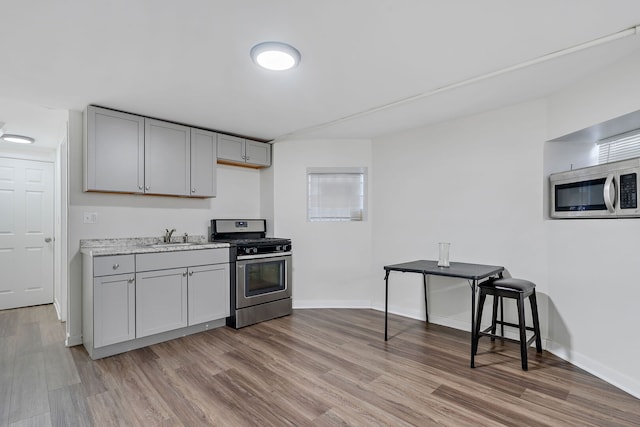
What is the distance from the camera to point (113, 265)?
291cm

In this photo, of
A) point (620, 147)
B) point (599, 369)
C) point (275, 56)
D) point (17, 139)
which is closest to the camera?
point (275, 56)

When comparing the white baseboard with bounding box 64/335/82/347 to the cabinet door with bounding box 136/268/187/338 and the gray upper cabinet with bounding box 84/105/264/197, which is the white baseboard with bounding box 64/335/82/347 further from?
→ the gray upper cabinet with bounding box 84/105/264/197

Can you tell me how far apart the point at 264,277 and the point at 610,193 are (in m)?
3.33

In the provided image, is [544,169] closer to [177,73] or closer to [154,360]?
[177,73]

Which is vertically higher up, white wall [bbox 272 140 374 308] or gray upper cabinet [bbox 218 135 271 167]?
gray upper cabinet [bbox 218 135 271 167]

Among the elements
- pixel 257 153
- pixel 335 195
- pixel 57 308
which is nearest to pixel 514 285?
pixel 335 195

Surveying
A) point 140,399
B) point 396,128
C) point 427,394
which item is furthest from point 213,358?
point 396,128

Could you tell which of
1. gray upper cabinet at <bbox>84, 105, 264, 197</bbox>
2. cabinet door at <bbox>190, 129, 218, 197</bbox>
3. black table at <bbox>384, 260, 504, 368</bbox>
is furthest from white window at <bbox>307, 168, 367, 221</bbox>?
black table at <bbox>384, 260, 504, 368</bbox>

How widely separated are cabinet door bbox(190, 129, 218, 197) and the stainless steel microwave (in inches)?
140

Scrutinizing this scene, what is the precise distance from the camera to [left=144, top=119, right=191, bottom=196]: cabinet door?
3488 mm

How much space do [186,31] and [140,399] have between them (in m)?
2.38

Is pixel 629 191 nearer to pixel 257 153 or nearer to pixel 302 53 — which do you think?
pixel 302 53

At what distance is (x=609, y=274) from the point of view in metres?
2.43

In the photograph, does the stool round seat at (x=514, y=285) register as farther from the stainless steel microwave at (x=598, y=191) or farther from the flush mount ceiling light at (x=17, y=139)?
the flush mount ceiling light at (x=17, y=139)
